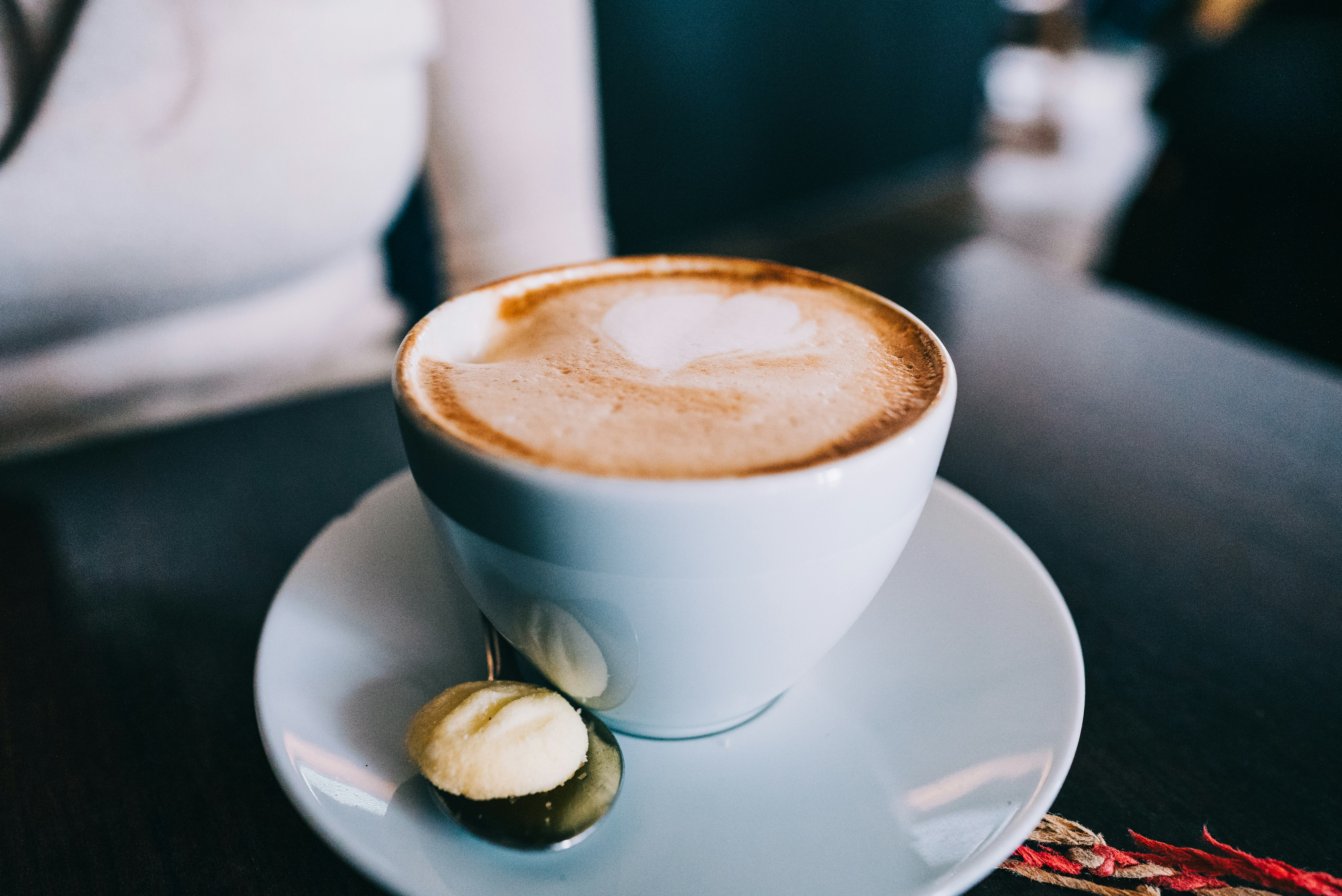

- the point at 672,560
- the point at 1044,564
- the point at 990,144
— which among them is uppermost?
the point at 672,560

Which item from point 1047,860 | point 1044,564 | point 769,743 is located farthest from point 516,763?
point 1044,564

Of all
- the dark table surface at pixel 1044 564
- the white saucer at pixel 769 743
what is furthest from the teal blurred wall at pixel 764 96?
the white saucer at pixel 769 743

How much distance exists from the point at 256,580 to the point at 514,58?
1.17 m

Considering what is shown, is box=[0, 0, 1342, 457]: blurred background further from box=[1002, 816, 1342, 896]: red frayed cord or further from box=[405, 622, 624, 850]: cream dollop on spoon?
box=[1002, 816, 1342, 896]: red frayed cord

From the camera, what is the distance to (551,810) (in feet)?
1.19

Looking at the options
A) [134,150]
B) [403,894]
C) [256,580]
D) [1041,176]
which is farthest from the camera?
[1041,176]

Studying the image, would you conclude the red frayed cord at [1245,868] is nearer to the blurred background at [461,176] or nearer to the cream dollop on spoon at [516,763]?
the cream dollop on spoon at [516,763]

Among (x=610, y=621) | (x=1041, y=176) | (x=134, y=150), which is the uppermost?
(x=134, y=150)

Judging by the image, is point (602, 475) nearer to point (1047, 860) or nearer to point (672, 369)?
point (672, 369)

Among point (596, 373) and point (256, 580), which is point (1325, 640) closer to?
point (596, 373)

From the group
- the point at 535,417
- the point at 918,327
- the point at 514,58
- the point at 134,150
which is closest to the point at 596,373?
the point at 535,417

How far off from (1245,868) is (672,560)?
0.98 feet

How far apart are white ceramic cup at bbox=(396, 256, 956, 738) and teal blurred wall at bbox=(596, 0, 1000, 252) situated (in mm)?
2193

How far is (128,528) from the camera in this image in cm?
61
